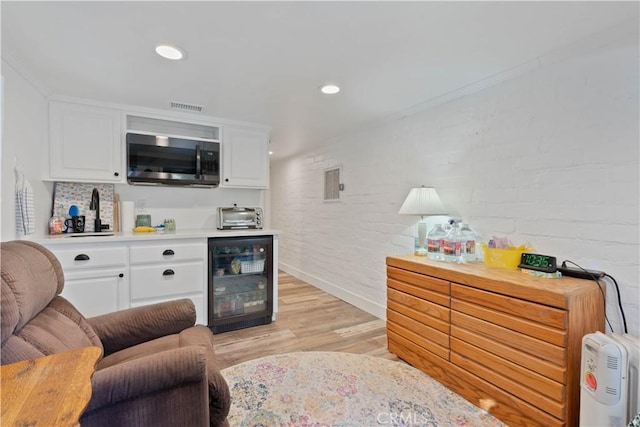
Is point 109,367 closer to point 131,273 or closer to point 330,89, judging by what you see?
point 131,273

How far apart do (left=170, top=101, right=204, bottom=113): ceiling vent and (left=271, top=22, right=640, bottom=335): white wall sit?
1812 mm

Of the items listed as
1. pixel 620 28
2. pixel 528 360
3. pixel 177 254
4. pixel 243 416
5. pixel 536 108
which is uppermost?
pixel 620 28

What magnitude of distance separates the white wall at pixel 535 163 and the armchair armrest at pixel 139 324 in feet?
6.81

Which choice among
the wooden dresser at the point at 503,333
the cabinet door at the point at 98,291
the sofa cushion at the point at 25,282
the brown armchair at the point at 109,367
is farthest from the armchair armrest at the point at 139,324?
the wooden dresser at the point at 503,333

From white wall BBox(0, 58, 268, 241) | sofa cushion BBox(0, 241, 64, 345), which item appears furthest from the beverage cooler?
sofa cushion BBox(0, 241, 64, 345)

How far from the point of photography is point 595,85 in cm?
171

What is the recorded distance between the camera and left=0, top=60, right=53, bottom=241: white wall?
1887mm

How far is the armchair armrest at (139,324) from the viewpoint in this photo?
61.4 inches

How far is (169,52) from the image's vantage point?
6.03 feet

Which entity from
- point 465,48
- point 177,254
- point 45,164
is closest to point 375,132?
point 465,48

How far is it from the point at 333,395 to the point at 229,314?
1.41 m

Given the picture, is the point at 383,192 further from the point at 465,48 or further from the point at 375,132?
the point at 465,48

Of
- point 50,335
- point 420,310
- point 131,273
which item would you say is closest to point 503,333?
point 420,310

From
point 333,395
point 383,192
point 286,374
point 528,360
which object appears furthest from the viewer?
point 383,192
